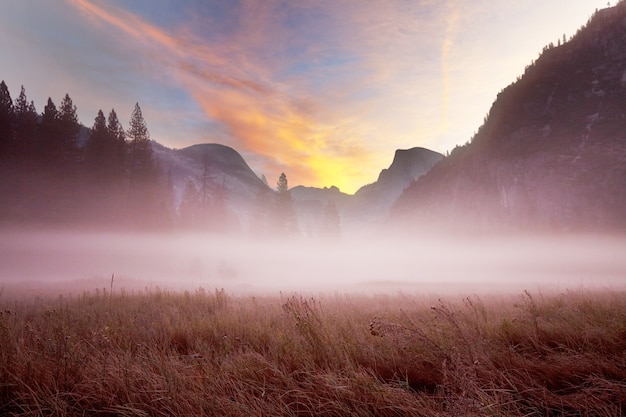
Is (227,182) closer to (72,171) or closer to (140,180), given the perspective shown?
(140,180)

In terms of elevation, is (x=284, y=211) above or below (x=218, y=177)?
below

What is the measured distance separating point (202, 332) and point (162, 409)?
9.75ft

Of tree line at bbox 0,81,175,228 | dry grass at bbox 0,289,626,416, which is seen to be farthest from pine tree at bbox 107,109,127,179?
dry grass at bbox 0,289,626,416

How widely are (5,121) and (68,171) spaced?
28.3 feet

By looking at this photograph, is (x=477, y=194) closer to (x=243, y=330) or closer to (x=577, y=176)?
(x=577, y=176)

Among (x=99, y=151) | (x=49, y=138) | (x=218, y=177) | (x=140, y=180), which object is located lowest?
(x=140, y=180)

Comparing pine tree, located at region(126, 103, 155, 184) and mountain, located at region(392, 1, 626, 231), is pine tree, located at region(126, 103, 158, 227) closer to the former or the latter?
pine tree, located at region(126, 103, 155, 184)

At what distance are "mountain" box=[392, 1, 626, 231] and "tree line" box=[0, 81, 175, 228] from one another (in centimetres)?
7119

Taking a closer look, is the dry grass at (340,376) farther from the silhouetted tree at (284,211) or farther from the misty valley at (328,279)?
the silhouetted tree at (284,211)

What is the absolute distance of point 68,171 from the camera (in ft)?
120

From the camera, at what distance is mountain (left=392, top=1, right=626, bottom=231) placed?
5328 centimetres

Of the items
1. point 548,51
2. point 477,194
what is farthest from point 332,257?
point 548,51

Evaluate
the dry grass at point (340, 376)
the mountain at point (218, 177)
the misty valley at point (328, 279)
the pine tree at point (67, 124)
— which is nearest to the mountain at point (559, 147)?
the misty valley at point (328, 279)

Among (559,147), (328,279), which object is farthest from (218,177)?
(559,147)
